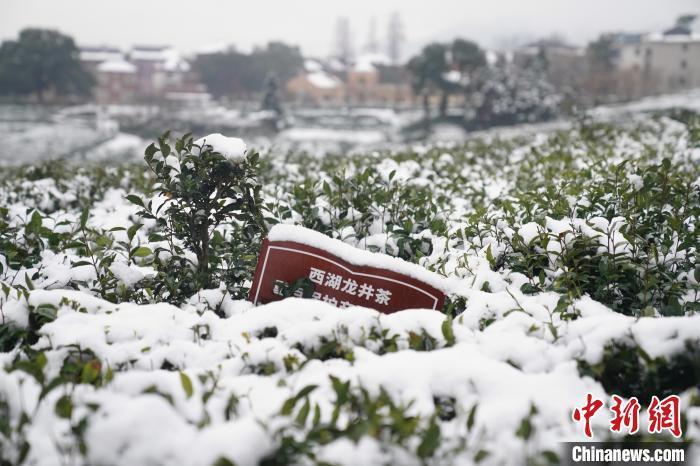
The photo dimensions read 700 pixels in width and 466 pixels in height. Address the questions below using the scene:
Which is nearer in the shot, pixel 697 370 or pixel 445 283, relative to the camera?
pixel 697 370

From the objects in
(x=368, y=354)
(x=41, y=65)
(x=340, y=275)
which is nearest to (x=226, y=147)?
(x=340, y=275)

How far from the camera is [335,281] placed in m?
2.44

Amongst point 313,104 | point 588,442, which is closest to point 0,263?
point 588,442

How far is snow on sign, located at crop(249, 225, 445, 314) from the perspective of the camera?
93.7 inches

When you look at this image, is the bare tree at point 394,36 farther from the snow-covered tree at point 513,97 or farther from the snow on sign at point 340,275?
the snow on sign at point 340,275

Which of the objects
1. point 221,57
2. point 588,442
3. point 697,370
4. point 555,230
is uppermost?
point 221,57

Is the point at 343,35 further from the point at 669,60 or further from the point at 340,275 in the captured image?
the point at 340,275

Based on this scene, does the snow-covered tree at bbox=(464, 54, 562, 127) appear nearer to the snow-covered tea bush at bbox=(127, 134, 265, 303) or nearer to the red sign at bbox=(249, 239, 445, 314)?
the snow-covered tea bush at bbox=(127, 134, 265, 303)

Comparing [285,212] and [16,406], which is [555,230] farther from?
[16,406]

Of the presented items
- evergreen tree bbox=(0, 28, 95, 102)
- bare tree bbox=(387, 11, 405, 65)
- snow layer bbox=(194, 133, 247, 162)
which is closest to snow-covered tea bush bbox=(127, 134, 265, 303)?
snow layer bbox=(194, 133, 247, 162)

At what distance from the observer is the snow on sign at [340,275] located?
2.38m

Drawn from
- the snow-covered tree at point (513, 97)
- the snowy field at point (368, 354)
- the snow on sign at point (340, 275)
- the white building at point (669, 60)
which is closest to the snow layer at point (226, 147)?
the snowy field at point (368, 354)

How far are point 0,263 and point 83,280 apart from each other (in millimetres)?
394

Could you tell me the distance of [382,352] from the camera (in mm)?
1926
